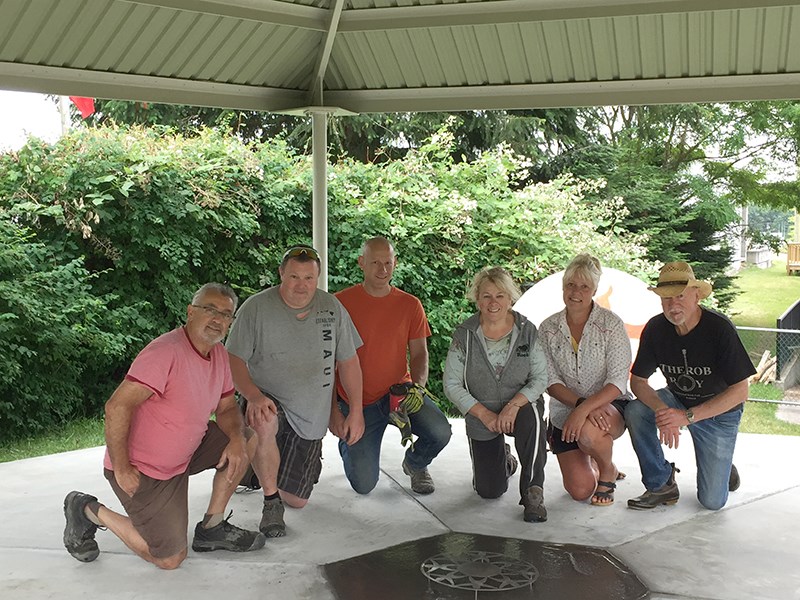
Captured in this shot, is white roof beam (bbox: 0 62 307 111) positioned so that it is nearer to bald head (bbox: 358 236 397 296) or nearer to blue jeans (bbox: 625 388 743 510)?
bald head (bbox: 358 236 397 296)

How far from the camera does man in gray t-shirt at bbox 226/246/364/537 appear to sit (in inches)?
184

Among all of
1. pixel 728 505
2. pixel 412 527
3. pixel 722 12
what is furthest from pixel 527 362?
pixel 722 12

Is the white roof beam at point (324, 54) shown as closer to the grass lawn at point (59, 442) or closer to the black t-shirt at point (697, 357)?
the black t-shirt at point (697, 357)

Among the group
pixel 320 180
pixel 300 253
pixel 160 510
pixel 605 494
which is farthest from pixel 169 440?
pixel 320 180

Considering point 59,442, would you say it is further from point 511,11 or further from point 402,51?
point 511,11

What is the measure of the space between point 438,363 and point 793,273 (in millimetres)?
14669

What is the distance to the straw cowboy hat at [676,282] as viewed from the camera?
16.2 feet

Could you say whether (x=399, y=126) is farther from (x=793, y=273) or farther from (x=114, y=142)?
(x=793, y=273)

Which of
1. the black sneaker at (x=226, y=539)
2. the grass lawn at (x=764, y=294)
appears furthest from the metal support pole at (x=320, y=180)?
the grass lawn at (x=764, y=294)

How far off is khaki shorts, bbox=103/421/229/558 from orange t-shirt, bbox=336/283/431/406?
4.20 feet

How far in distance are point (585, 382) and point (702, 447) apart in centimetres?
72

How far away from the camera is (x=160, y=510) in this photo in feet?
13.4

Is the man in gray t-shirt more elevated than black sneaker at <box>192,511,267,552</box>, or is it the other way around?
the man in gray t-shirt

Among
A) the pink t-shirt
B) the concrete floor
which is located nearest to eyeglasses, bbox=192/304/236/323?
the pink t-shirt
